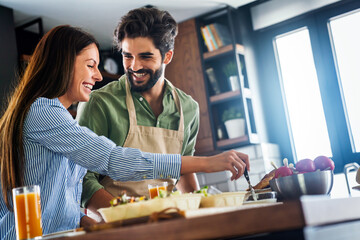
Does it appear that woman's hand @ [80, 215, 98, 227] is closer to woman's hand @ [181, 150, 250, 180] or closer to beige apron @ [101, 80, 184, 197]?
woman's hand @ [181, 150, 250, 180]

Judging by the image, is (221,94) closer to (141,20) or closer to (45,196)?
(141,20)

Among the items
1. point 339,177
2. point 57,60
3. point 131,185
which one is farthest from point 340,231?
point 339,177

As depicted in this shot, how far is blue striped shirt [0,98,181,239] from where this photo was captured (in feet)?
4.46

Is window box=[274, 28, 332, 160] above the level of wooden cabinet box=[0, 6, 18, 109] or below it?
below

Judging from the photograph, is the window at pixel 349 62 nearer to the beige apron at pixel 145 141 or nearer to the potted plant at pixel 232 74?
the potted plant at pixel 232 74

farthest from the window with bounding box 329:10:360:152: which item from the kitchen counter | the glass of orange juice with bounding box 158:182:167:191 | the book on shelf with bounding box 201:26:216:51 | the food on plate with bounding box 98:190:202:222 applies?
the kitchen counter

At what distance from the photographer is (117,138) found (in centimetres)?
232

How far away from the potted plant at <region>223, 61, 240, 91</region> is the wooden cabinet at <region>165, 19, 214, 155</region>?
9.9 inches

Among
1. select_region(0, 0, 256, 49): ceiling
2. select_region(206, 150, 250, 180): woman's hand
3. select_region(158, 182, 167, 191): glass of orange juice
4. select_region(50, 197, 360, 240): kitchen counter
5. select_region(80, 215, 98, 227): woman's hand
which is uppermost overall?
select_region(0, 0, 256, 49): ceiling

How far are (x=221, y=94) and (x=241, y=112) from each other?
25 centimetres

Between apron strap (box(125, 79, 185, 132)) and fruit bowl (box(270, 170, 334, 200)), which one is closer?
fruit bowl (box(270, 170, 334, 200))

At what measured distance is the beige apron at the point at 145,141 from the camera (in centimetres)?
223

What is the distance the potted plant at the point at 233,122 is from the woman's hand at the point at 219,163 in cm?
274

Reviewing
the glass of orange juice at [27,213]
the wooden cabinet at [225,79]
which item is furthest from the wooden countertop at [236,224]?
the wooden cabinet at [225,79]
